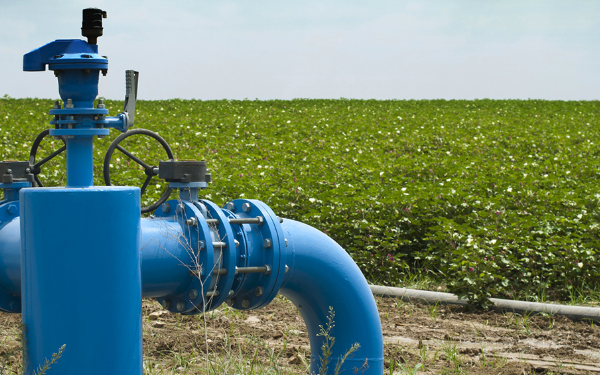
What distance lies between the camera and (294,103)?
26.3 meters

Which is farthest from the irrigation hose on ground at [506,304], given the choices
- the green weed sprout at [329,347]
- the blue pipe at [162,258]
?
the blue pipe at [162,258]

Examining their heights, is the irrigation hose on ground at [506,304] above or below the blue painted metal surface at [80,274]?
below

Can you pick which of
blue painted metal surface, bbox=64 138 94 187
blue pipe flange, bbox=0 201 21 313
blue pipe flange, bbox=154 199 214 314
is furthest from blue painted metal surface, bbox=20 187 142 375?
blue pipe flange, bbox=0 201 21 313

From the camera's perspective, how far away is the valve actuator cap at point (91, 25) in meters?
1.73

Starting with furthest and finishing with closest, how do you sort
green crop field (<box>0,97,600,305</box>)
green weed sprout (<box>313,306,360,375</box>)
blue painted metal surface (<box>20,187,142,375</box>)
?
1. green crop field (<box>0,97,600,305</box>)
2. green weed sprout (<box>313,306,360,375</box>)
3. blue painted metal surface (<box>20,187,142,375</box>)

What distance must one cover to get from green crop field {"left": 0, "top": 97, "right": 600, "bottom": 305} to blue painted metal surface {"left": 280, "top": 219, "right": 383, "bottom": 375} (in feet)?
7.64

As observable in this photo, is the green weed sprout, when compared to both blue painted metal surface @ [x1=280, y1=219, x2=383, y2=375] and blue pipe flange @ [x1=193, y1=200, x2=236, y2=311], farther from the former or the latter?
blue pipe flange @ [x1=193, y1=200, x2=236, y2=311]

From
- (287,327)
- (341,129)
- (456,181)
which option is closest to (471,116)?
(341,129)

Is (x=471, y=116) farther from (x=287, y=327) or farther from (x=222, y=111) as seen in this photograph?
(x=287, y=327)

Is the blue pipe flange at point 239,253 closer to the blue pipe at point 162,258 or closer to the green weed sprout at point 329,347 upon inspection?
the blue pipe at point 162,258

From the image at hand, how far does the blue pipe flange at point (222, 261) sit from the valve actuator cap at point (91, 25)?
2.24ft

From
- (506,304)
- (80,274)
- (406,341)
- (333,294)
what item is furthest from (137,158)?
(506,304)

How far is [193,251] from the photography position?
1.93 m

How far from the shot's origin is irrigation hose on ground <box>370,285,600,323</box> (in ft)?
13.8
